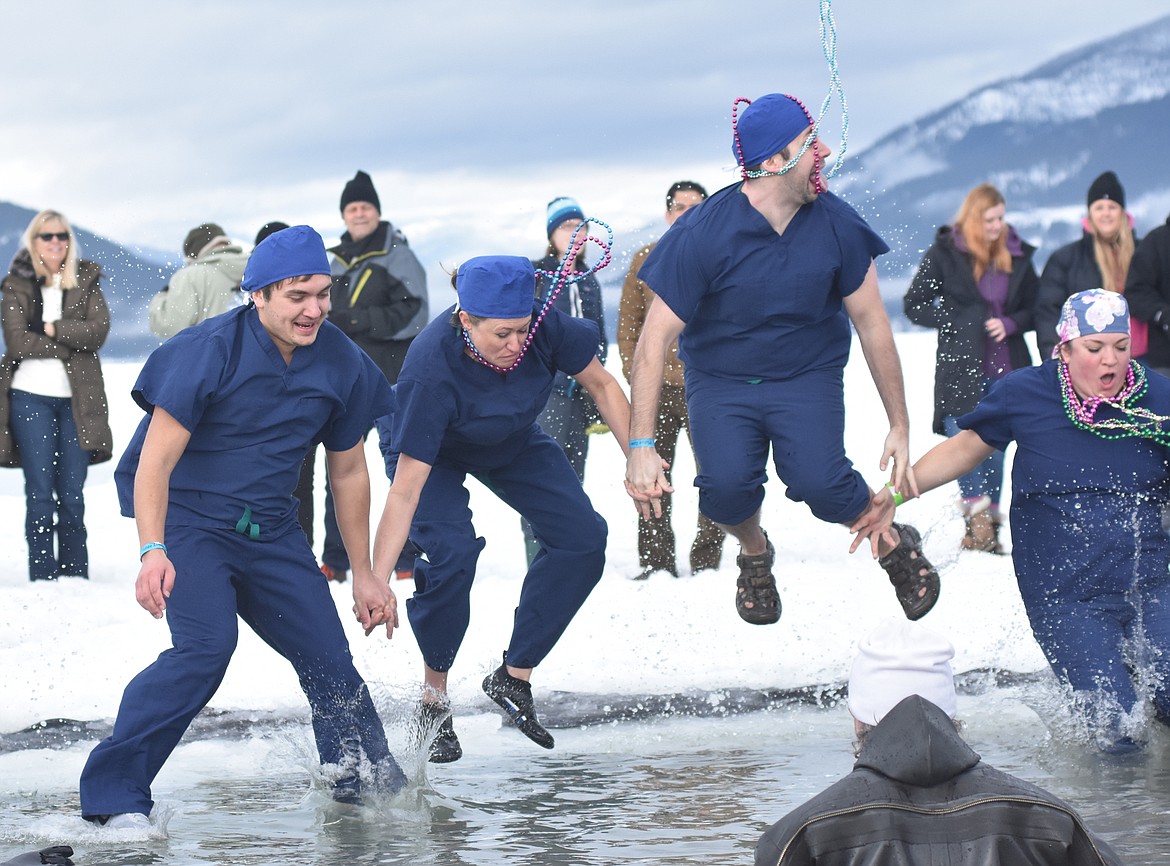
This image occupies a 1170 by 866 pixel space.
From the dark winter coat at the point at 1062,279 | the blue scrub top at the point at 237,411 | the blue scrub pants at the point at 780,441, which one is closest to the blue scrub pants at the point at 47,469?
the blue scrub top at the point at 237,411

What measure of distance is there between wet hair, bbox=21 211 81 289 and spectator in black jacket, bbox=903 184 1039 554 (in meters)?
4.89

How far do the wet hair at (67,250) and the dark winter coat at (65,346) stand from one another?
0.14ft

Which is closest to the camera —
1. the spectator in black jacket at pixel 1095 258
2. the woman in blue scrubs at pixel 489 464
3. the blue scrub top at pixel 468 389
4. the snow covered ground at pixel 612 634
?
the woman in blue scrubs at pixel 489 464

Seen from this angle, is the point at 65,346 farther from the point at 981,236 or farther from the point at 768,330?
the point at 981,236

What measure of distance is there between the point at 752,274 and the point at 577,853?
2.37m

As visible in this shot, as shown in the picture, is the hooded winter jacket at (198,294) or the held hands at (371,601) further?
the hooded winter jacket at (198,294)

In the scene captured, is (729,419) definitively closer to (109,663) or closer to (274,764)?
(274,764)

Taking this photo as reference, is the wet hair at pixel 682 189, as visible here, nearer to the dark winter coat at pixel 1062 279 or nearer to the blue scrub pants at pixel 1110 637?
the dark winter coat at pixel 1062 279

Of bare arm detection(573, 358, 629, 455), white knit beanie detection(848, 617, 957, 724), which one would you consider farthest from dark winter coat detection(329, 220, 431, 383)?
white knit beanie detection(848, 617, 957, 724)

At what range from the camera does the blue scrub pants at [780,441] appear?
662cm

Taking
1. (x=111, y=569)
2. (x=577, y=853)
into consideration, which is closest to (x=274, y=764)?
(x=577, y=853)

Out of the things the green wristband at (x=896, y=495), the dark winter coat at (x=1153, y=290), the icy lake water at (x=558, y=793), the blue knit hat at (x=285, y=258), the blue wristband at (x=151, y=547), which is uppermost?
the dark winter coat at (x=1153, y=290)

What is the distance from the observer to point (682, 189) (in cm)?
950

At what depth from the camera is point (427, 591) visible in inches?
255
